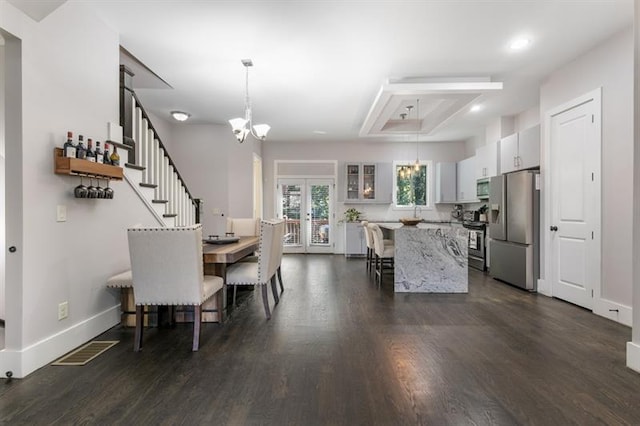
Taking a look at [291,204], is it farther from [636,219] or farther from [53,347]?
[636,219]

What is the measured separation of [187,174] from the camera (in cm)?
665

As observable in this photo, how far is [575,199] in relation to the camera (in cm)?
380

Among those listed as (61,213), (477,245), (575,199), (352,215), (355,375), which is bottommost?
(355,375)

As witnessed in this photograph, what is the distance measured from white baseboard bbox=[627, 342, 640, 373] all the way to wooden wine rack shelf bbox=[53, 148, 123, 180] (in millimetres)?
4116

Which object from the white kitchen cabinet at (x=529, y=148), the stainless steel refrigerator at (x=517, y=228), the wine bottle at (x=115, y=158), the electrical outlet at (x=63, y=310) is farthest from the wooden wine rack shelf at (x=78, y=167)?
the white kitchen cabinet at (x=529, y=148)

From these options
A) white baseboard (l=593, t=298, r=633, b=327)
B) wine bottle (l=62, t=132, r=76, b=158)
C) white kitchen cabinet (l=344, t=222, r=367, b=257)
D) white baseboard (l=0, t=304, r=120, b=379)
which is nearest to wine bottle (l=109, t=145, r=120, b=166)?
wine bottle (l=62, t=132, r=76, b=158)

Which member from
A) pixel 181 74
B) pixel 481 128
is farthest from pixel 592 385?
pixel 481 128

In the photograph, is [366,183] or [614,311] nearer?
[614,311]

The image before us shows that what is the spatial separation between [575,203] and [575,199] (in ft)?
0.15

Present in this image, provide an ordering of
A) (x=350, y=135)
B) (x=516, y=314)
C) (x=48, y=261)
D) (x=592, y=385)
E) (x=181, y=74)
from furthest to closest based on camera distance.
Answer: (x=350, y=135) → (x=181, y=74) → (x=516, y=314) → (x=48, y=261) → (x=592, y=385)

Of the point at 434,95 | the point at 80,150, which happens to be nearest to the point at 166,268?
the point at 80,150

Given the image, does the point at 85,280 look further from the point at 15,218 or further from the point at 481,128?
the point at 481,128

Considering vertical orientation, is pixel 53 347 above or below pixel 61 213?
below

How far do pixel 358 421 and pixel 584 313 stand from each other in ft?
10.3
